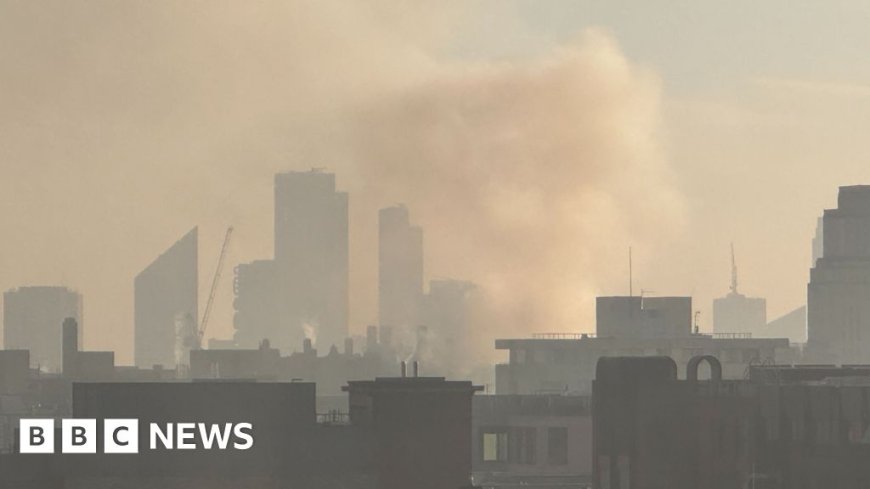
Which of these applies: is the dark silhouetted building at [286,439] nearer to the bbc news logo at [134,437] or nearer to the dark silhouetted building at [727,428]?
the bbc news logo at [134,437]

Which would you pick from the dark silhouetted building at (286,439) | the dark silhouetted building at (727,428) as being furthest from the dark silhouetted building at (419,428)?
the dark silhouetted building at (727,428)

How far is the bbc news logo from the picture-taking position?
5536 inches

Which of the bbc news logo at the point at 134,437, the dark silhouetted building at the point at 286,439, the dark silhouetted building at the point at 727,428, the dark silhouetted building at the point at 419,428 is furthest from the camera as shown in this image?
the dark silhouetted building at the point at 419,428

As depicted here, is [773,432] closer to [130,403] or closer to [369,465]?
[369,465]

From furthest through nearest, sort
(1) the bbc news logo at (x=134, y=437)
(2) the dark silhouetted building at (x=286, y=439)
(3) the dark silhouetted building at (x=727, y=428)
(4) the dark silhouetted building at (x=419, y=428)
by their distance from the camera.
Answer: (4) the dark silhouetted building at (x=419, y=428), (1) the bbc news logo at (x=134, y=437), (2) the dark silhouetted building at (x=286, y=439), (3) the dark silhouetted building at (x=727, y=428)

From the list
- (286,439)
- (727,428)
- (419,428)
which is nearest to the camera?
(727,428)

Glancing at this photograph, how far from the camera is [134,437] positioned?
141 meters

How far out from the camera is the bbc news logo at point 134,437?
140625 mm

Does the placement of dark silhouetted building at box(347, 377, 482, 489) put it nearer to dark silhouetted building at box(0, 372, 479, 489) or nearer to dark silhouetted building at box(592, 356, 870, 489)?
dark silhouetted building at box(0, 372, 479, 489)

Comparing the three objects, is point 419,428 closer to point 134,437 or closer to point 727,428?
point 134,437

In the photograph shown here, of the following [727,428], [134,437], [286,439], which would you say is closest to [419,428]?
[286,439]

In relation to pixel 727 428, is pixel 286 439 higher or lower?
lower

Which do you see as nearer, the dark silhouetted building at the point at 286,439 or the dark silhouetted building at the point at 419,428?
the dark silhouetted building at the point at 286,439

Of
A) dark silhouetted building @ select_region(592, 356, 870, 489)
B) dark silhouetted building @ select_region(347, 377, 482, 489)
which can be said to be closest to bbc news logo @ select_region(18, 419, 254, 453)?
dark silhouetted building @ select_region(347, 377, 482, 489)
